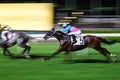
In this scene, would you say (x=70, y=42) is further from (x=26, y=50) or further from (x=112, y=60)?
(x=26, y=50)

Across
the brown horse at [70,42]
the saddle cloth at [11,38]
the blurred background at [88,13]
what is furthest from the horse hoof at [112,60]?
the blurred background at [88,13]

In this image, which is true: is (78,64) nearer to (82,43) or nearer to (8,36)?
(82,43)

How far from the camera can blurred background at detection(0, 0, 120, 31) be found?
32.7 meters

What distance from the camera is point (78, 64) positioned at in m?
15.7

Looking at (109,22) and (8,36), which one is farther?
(109,22)

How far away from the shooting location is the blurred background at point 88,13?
32.7 m

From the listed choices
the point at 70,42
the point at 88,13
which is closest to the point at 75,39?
the point at 70,42

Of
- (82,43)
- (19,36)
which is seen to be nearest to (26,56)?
(19,36)

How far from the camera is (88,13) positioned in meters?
34.9

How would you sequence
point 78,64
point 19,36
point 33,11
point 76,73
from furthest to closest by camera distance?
point 33,11, point 19,36, point 78,64, point 76,73

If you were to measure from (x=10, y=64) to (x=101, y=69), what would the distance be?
2.99m

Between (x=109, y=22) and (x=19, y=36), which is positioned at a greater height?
(x=19, y=36)

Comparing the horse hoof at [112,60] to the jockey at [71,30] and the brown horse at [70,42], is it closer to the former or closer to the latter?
the brown horse at [70,42]

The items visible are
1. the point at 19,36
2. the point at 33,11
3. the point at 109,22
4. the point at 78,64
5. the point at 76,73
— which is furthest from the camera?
the point at 109,22
